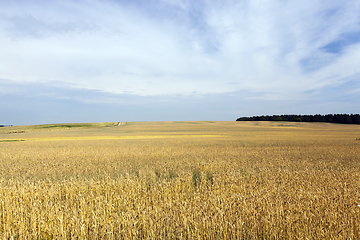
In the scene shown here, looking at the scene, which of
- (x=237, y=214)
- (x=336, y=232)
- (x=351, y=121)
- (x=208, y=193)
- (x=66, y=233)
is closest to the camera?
(x=336, y=232)

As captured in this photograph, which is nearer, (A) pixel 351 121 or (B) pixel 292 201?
(B) pixel 292 201

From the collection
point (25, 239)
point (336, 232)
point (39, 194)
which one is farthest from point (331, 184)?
point (39, 194)

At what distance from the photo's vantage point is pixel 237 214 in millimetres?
4078

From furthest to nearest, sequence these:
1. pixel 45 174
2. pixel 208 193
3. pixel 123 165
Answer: pixel 123 165, pixel 45 174, pixel 208 193

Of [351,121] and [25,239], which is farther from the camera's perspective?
[351,121]

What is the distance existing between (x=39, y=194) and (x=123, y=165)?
15.3ft

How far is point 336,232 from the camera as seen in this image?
3396 mm

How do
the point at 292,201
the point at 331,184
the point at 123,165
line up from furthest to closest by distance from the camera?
1. the point at 123,165
2. the point at 331,184
3. the point at 292,201

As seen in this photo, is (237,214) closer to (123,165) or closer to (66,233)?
(66,233)

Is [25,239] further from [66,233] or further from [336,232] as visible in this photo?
[336,232]

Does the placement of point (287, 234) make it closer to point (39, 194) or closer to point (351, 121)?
point (39, 194)

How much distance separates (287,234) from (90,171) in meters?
7.82

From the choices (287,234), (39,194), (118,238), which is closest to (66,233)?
(118,238)

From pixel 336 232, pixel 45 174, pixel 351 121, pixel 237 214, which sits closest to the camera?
pixel 336 232
